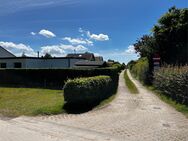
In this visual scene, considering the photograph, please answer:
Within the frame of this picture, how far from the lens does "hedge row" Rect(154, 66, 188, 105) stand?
1298 centimetres

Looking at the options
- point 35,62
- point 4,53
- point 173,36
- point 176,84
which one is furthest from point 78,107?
point 4,53

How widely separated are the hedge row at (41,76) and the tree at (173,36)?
15.3 feet

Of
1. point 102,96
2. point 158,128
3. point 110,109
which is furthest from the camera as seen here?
point 102,96

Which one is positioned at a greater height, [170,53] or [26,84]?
[170,53]

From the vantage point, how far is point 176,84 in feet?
47.6

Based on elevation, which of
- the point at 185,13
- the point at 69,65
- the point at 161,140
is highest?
the point at 185,13

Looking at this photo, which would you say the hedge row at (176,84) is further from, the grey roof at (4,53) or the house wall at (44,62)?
the grey roof at (4,53)

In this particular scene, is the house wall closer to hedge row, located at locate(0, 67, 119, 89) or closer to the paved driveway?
hedge row, located at locate(0, 67, 119, 89)

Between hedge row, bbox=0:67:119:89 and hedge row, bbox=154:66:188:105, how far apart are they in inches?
268

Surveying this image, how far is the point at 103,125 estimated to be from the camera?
918 centimetres

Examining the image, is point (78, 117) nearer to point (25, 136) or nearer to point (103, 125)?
point (103, 125)

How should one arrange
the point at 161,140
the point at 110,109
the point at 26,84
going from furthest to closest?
the point at 26,84 → the point at 110,109 → the point at 161,140

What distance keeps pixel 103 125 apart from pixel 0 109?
576 centimetres

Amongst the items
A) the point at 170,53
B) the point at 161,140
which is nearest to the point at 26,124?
the point at 161,140
